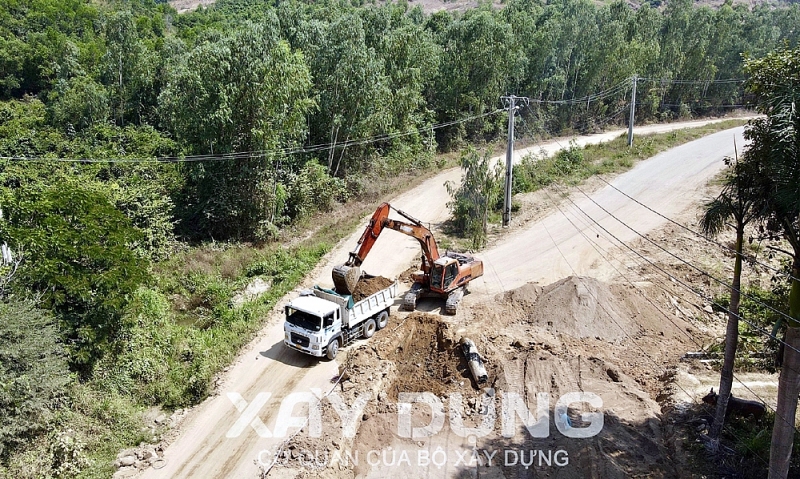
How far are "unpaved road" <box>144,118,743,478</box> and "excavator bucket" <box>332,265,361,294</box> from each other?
2.81m

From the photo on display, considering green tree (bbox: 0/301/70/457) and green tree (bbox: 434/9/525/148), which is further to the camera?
green tree (bbox: 434/9/525/148)

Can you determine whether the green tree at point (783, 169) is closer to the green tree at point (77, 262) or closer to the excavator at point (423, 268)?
the excavator at point (423, 268)

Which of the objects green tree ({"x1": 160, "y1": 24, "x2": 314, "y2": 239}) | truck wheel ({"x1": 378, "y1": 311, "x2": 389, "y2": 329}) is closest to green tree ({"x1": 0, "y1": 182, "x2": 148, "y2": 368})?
truck wheel ({"x1": 378, "y1": 311, "x2": 389, "y2": 329})

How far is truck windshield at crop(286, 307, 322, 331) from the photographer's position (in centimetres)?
1980

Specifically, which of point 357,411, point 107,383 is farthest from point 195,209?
point 357,411

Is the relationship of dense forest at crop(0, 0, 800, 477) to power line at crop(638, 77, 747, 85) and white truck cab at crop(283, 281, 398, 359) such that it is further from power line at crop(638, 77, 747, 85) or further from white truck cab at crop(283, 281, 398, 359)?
white truck cab at crop(283, 281, 398, 359)

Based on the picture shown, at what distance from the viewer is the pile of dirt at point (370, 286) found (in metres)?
23.9

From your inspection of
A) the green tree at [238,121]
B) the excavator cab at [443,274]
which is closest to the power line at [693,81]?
the green tree at [238,121]

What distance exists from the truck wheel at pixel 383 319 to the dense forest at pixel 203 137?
502cm

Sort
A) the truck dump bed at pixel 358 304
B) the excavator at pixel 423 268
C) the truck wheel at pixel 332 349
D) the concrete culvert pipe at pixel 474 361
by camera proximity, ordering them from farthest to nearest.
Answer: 1. the excavator at pixel 423 268
2. the truck dump bed at pixel 358 304
3. the truck wheel at pixel 332 349
4. the concrete culvert pipe at pixel 474 361

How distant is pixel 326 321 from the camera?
19906mm

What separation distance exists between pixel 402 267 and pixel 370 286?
5.42m

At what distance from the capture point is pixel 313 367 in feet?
66.2

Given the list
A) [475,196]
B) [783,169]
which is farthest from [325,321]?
[475,196]
